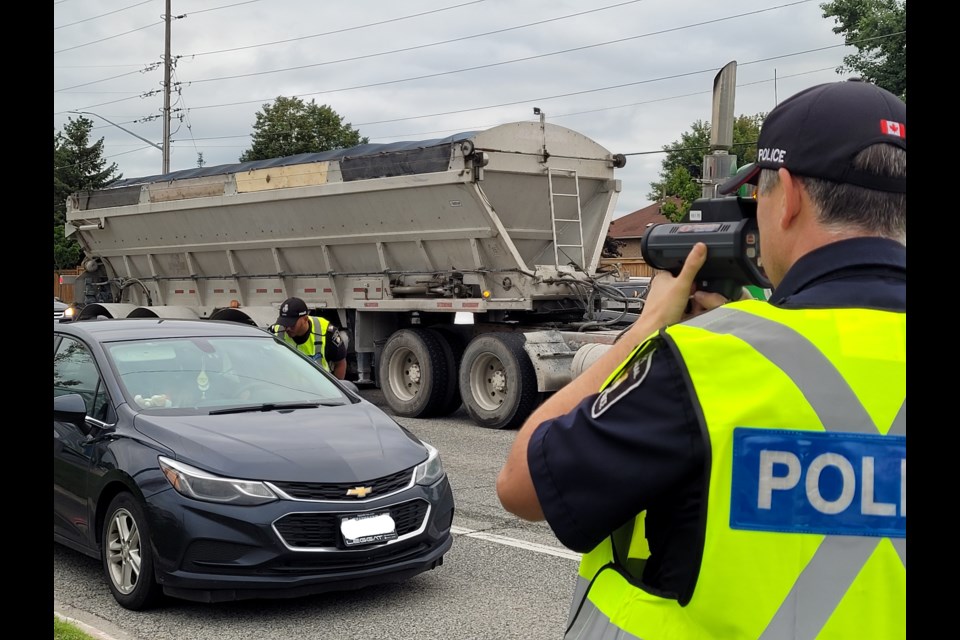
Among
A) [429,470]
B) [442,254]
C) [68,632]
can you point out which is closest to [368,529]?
[429,470]

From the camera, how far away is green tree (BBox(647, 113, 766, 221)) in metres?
36.8

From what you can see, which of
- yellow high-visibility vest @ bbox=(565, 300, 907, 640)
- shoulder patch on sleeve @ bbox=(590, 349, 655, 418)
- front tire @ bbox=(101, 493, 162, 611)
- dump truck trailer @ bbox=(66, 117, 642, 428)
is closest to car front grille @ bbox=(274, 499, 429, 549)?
front tire @ bbox=(101, 493, 162, 611)

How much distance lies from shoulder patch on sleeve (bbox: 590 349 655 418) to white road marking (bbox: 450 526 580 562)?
197 inches

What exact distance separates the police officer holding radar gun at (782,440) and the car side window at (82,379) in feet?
15.6

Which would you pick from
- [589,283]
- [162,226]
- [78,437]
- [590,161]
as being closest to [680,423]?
[78,437]

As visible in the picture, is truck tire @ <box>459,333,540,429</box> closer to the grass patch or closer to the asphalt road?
the asphalt road

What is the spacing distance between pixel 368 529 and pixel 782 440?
4.12 metres

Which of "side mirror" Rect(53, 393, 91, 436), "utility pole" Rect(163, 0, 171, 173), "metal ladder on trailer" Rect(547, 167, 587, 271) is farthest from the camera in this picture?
"utility pole" Rect(163, 0, 171, 173)

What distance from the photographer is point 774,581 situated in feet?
4.96

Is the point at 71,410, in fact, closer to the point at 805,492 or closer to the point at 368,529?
the point at 368,529

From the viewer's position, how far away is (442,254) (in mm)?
13453

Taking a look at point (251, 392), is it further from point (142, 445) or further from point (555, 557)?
point (555, 557)

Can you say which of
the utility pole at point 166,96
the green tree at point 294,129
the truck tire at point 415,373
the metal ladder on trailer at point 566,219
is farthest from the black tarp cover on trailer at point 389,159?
the green tree at point 294,129

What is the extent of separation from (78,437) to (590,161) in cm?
910
